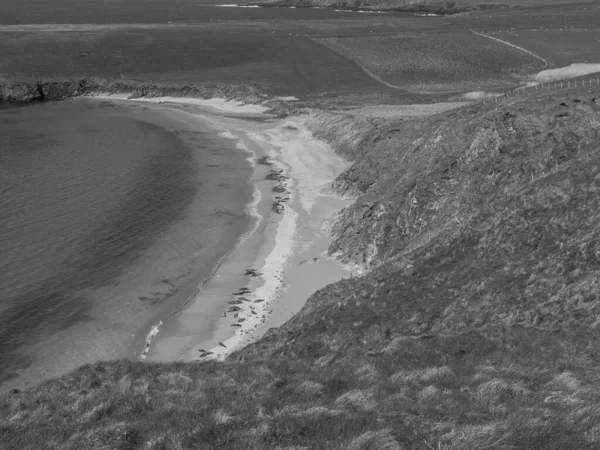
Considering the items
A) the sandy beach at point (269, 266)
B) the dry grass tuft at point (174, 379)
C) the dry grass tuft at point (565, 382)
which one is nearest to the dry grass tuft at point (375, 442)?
the dry grass tuft at point (565, 382)

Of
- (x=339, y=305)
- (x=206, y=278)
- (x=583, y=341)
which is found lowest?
(x=206, y=278)

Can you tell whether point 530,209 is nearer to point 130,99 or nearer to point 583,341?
point 583,341

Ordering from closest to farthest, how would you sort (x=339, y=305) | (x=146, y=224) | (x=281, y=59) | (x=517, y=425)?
(x=517, y=425) < (x=339, y=305) < (x=146, y=224) < (x=281, y=59)

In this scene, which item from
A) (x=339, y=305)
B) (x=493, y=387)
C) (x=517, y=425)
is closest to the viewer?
(x=517, y=425)

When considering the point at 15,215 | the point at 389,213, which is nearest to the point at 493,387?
the point at 389,213

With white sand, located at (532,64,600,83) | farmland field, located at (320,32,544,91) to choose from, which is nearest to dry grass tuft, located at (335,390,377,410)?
white sand, located at (532,64,600,83)

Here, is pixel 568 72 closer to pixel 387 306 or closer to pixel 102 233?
pixel 102 233

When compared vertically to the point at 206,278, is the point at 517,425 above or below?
above

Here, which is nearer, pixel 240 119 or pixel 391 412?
pixel 391 412
